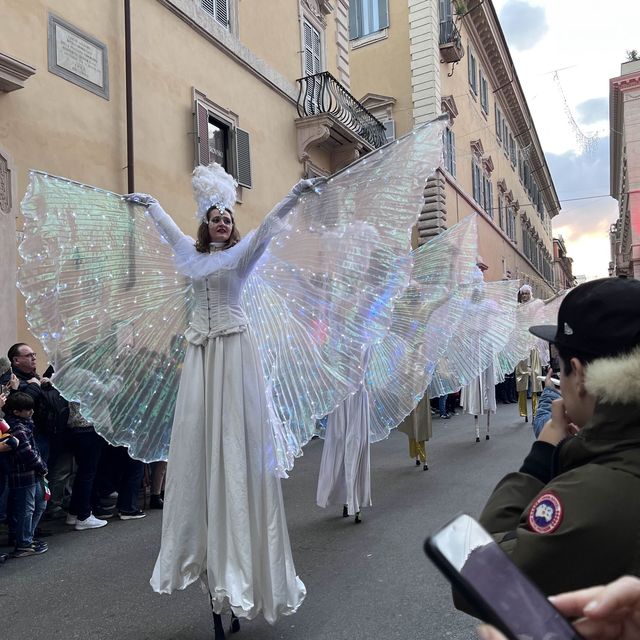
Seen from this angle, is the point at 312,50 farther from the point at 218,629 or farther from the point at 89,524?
the point at 218,629

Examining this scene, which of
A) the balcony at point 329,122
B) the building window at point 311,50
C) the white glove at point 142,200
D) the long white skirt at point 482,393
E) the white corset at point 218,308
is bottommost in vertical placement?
the long white skirt at point 482,393

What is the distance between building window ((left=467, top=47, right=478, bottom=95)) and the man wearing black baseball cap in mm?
27075

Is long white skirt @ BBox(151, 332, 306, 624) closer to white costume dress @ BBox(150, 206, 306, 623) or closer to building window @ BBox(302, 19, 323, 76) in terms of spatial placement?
white costume dress @ BBox(150, 206, 306, 623)

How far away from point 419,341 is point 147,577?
2721mm

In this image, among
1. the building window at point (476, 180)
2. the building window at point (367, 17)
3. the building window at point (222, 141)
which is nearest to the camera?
the building window at point (222, 141)

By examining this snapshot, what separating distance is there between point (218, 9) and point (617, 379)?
1214 centimetres

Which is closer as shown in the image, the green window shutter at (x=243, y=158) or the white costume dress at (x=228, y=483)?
the white costume dress at (x=228, y=483)

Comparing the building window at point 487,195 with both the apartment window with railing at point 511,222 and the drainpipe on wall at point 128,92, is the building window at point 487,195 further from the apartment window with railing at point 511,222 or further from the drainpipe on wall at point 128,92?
the drainpipe on wall at point 128,92

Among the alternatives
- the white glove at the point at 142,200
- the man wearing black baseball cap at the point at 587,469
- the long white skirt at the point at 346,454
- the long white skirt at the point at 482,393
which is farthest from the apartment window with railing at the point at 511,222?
the man wearing black baseball cap at the point at 587,469

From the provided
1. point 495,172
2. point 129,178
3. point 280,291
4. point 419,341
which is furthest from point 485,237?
point 280,291

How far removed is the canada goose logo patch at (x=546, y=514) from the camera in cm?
105

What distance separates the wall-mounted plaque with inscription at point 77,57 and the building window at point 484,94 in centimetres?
2264

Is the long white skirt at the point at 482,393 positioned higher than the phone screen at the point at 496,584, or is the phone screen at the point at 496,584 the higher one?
the phone screen at the point at 496,584

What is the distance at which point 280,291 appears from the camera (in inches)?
139
